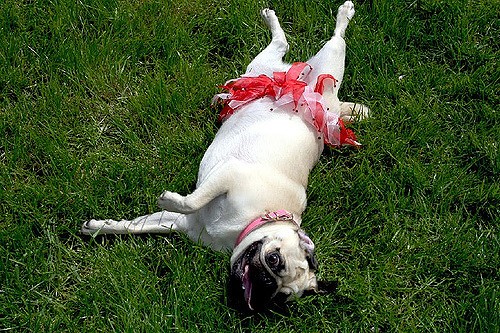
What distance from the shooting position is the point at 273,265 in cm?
331

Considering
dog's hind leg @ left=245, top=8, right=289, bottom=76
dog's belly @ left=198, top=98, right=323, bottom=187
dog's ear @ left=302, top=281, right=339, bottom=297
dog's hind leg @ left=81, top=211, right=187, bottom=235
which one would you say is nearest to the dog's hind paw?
dog's hind leg @ left=245, top=8, right=289, bottom=76

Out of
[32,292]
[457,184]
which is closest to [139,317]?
[32,292]

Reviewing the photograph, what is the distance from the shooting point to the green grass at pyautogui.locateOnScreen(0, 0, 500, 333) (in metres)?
3.70

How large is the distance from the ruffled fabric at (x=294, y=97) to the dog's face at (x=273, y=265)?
2.59ft

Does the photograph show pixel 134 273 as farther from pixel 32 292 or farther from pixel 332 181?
pixel 332 181

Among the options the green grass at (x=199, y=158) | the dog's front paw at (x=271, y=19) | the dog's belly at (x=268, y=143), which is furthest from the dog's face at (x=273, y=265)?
the dog's front paw at (x=271, y=19)

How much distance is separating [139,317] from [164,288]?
25cm

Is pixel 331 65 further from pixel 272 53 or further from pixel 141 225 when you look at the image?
pixel 141 225

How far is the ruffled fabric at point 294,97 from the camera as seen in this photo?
158 inches

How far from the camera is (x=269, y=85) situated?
4.11 m

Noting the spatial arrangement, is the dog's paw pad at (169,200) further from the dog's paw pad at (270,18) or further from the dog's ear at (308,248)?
the dog's paw pad at (270,18)

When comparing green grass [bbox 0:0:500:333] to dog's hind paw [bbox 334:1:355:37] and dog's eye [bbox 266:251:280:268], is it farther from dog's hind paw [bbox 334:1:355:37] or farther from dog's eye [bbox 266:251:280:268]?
dog's eye [bbox 266:251:280:268]

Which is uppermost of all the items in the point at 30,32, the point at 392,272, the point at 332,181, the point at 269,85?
the point at 30,32

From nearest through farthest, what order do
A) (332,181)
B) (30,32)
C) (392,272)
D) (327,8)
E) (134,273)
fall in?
(134,273) < (392,272) < (332,181) < (30,32) < (327,8)
